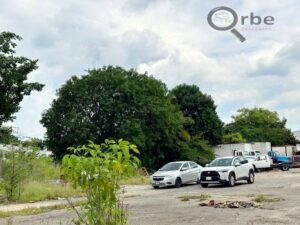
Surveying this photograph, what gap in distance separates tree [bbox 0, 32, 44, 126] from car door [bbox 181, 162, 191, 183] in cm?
1061

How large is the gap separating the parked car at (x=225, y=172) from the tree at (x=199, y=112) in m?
32.3

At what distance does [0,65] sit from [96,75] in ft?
67.4

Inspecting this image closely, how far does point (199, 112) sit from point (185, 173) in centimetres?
3400

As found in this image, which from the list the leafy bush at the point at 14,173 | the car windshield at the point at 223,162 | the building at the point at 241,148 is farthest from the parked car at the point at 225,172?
the building at the point at 241,148

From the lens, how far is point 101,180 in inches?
203

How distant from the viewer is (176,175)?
92.4 feet

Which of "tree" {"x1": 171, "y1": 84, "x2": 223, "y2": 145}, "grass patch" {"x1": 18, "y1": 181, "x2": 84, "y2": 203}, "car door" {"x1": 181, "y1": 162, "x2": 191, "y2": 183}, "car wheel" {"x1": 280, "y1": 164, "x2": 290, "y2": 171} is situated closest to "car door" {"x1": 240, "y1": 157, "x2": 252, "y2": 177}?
"car door" {"x1": 181, "y1": 162, "x2": 191, "y2": 183}

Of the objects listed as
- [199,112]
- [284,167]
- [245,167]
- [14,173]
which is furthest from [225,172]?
[199,112]

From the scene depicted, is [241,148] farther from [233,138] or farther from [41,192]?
[41,192]

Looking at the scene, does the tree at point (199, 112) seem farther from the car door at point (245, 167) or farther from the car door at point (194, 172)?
the car door at point (245, 167)

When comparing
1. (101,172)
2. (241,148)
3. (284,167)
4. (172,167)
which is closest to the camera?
(101,172)

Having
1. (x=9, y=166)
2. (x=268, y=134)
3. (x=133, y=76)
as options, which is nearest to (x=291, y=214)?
(x=9, y=166)

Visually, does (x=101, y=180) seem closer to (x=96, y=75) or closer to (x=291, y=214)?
(x=291, y=214)

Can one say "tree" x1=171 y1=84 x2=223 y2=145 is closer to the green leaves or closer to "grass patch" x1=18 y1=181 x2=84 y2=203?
"grass patch" x1=18 y1=181 x2=84 y2=203
